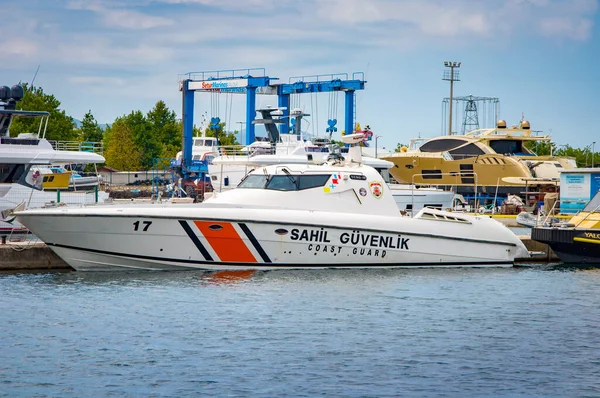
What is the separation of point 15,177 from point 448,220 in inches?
509

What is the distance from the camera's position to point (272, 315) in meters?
18.8

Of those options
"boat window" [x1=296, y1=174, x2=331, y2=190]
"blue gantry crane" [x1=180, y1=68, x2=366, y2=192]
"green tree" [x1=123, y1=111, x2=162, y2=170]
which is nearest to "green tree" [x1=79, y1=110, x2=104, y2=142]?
"green tree" [x1=123, y1=111, x2=162, y2=170]

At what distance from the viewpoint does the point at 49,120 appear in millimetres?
73750

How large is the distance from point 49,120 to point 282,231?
54.3m

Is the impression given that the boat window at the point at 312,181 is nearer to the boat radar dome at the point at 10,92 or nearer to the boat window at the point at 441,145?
the boat radar dome at the point at 10,92

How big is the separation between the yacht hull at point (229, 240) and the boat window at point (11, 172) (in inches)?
237

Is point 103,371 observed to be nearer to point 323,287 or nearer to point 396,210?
point 323,287

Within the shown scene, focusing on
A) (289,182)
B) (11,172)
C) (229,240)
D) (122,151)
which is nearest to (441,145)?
(11,172)

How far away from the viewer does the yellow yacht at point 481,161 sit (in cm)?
5456

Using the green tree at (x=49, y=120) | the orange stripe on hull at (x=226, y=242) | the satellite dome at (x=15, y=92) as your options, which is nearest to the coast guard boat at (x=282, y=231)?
the orange stripe on hull at (x=226, y=242)

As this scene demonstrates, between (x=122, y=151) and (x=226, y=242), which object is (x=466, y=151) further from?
(x=122, y=151)

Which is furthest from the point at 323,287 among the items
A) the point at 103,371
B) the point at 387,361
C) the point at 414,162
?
the point at 414,162

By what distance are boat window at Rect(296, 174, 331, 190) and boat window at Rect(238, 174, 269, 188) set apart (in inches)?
36.8

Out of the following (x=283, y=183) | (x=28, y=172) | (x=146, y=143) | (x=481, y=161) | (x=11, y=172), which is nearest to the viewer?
(x=283, y=183)
